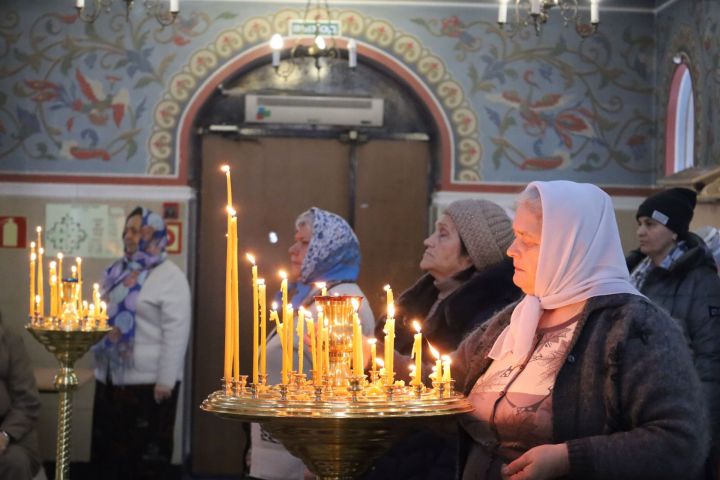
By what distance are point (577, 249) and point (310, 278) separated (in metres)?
2.04

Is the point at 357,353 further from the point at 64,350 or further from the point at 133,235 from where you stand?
the point at 133,235

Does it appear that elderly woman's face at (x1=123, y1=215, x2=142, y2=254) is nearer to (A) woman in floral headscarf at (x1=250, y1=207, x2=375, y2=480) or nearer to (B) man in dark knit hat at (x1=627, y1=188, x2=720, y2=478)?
(A) woman in floral headscarf at (x1=250, y1=207, x2=375, y2=480)

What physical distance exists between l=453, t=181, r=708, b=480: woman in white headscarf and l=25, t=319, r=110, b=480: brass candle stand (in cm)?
266

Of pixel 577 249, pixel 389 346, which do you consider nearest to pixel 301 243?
pixel 389 346

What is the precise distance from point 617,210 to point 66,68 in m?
3.54

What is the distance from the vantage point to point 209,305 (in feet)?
27.7

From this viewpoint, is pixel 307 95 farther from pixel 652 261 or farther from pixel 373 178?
pixel 652 261

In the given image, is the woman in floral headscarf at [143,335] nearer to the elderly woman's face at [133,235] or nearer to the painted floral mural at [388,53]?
the elderly woman's face at [133,235]

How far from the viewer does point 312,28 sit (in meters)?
8.20

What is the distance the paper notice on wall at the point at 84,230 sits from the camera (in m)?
8.23

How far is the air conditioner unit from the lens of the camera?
8.34 meters

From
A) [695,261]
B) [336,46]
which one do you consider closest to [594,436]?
[695,261]

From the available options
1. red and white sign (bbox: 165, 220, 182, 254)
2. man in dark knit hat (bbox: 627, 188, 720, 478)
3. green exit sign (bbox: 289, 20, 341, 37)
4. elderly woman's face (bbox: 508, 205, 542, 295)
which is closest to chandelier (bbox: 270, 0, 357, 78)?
green exit sign (bbox: 289, 20, 341, 37)

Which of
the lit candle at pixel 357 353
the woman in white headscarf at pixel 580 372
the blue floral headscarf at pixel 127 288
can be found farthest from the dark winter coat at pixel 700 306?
the blue floral headscarf at pixel 127 288
